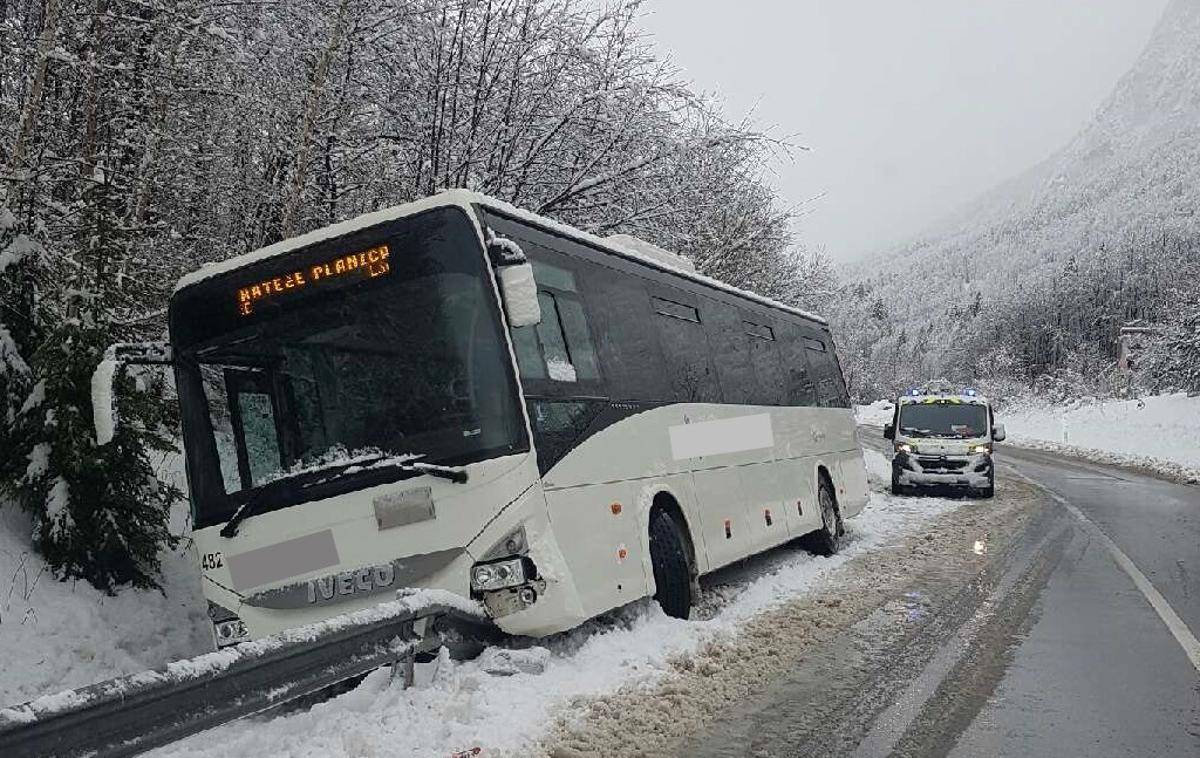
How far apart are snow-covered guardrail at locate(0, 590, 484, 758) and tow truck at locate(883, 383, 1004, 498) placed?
15.0 metres

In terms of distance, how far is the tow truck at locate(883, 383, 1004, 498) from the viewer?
1766 centimetres

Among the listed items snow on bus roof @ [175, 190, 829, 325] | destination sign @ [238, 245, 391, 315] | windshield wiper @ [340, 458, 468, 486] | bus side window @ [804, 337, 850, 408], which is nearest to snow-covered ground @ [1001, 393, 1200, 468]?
bus side window @ [804, 337, 850, 408]

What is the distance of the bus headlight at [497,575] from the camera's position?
5020 mm

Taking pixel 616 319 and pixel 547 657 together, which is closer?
pixel 547 657

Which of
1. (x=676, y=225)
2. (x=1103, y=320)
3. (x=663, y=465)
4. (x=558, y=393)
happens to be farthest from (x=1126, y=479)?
(x=1103, y=320)

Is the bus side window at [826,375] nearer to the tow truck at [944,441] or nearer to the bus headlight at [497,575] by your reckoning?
the tow truck at [944,441]

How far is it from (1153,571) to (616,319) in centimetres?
658

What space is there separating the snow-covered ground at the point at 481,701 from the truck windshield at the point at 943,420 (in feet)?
43.1

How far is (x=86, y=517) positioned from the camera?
23.6 ft

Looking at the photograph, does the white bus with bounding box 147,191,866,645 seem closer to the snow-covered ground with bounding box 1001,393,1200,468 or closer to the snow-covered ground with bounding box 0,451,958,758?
the snow-covered ground with bounding box 0,451,958,758

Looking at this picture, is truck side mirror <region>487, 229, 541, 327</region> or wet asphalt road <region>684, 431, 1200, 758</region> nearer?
wet asphalt road <region>684, 431, 1200, 758</region>

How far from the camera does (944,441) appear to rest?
18188mm

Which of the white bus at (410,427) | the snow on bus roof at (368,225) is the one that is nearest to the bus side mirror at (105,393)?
the white bus at (410,427)

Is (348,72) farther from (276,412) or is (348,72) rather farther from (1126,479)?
(1126,479)
